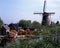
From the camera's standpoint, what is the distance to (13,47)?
661 inches

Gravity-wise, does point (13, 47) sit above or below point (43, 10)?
below

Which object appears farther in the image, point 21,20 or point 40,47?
point 21,20

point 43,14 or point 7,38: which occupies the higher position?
point 43,14

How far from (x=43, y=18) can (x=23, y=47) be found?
4043 centimetres

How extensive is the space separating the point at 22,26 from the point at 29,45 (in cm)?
4120

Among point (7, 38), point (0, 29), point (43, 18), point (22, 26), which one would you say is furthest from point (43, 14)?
point (7, 38)

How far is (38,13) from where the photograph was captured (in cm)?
5912

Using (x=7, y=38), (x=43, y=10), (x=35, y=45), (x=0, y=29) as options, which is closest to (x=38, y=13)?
(x=43, y=10)

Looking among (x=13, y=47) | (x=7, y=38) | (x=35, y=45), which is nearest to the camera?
(x=13, y=47)

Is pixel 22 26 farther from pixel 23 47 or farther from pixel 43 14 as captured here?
pixel 23 47

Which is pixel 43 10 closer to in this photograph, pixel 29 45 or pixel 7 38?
pixel 7 38

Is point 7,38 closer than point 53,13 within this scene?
Yes

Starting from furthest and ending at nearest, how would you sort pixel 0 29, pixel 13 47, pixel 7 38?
pixel 0 29 → pixel 7 38 → pixel 13 47

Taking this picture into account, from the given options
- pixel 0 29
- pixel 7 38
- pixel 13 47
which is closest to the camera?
pixel 13 47
